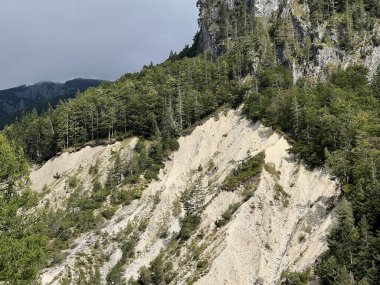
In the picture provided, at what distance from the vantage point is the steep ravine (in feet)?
190

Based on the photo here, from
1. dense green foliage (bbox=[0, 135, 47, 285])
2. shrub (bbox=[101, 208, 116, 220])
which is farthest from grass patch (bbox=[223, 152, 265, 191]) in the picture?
dense green foliage (bbox=[0, 135, 47, 285])

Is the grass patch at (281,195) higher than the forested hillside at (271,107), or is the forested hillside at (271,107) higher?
the forested hillside at (271,107)

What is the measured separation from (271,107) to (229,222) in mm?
29361

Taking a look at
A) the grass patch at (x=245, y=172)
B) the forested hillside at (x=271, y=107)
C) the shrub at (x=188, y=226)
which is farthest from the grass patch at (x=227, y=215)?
the forested hillside at (x=271, y=107)

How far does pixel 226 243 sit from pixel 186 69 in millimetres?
70825

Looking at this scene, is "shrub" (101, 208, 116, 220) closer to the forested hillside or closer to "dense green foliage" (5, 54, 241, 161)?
the forested hillside

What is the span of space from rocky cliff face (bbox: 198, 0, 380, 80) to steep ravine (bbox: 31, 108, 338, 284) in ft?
103

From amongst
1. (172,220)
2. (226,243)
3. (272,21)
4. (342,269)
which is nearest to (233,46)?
(272,21)

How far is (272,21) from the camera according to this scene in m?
132

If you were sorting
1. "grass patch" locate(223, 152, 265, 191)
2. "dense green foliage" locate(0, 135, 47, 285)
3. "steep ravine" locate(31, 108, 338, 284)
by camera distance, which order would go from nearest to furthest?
"dense green foliage" locate(0, 135, 47, 285) < "steep ravine" locate(31, 108, 338, 284) < "grass patch" locate(223, 152, 265, 191)

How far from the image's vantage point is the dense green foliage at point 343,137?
156 feet

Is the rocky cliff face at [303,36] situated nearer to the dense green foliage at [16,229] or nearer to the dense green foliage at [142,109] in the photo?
the dense green foliage at [142,109]

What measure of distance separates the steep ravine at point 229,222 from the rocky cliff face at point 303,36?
3152 centimetres

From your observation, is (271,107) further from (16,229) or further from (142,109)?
(16,229)
